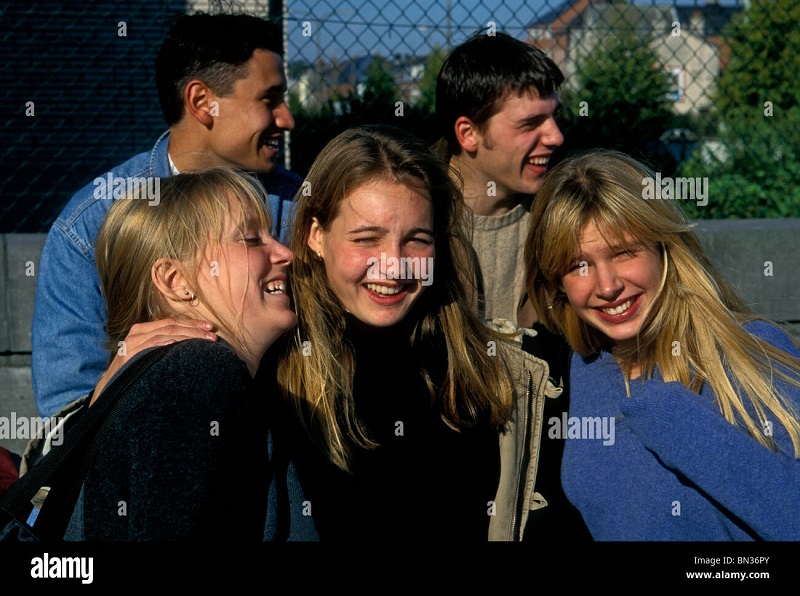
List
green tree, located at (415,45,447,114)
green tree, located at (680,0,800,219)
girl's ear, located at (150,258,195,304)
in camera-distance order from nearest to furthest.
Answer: girl's ear, located at (150,258,195,304), green tree, located at (680,0,800,219), green tree, located at (415,45,447,114)

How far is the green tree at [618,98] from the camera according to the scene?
5.48 meters

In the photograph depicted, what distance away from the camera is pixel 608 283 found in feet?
7.91

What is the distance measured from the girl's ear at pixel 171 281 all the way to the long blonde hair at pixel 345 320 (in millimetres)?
468

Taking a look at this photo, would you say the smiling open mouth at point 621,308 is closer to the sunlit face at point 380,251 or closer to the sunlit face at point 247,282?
the sunlit face at point 380,251

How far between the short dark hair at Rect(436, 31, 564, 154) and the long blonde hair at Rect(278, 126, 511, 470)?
1045 millimetres

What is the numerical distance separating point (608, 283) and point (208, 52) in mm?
1754

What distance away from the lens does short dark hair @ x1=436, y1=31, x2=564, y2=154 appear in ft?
11.7

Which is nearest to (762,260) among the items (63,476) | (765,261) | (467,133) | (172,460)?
(765,261)

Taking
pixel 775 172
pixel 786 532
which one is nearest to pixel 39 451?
pixel 786 532

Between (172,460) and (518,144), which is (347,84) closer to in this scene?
(518,144)

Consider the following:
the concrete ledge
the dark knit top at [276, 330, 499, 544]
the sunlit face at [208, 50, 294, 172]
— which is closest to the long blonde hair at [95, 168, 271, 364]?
the dark knit top at [276, 330, 499, 544]

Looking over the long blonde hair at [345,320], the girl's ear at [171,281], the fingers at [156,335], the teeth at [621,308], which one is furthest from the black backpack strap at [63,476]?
the teeth at [621,308]

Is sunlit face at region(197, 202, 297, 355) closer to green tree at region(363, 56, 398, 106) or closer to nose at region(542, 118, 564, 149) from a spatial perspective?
nose at region(542, 118, 564, 149)

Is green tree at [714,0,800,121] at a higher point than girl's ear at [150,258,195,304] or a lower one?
higher
